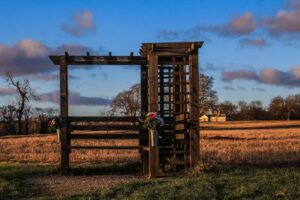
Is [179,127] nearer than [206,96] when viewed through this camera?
Yes

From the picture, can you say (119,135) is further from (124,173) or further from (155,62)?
(155,62)

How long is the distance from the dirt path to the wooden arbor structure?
0.82m

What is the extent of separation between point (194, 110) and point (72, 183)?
369cm

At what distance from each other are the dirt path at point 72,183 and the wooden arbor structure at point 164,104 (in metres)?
0.82

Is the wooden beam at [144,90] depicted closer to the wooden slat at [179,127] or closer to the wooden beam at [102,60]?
the wooden beam at [102,60]

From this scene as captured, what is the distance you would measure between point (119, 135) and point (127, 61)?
2.07 metres

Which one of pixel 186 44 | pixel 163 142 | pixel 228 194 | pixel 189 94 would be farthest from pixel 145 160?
pixel 228 194

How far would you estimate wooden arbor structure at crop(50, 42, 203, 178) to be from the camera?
14234 mm

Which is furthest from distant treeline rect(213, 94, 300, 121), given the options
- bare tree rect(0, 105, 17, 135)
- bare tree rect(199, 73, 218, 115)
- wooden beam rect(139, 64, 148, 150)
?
wooden beam rect(139, 64, 148, 150)

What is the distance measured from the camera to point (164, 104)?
51.3 feet

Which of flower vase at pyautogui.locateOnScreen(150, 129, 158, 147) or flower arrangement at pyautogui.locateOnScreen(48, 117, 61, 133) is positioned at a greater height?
flower arrangement at pyautogui.locateOnScreen(48, 117, 61, 133)

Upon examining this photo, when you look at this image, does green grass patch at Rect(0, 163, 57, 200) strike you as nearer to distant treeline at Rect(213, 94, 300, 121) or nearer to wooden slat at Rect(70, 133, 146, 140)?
wooden slat at Rect(70, 133, 146, 140)

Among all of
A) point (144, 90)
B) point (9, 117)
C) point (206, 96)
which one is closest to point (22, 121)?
point (9, 117)

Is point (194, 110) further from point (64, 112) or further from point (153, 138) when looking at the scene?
point (64, 112)
